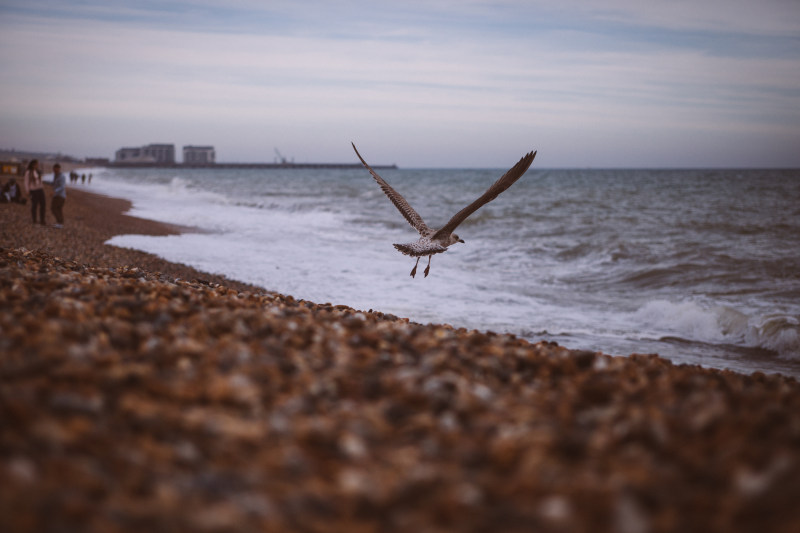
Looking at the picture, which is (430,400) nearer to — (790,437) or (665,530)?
(665,530)

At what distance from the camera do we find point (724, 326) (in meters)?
11.1

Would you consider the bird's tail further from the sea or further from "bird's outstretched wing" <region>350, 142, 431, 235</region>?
the sea

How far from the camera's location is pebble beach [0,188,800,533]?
2.54 metres

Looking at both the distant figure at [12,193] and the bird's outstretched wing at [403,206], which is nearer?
the bird's outstretched wing at [403,206]

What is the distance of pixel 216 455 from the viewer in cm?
284

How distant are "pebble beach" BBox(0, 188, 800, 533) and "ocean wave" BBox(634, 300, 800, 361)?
21.2 feet

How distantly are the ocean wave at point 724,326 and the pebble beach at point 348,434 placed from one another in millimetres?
6454

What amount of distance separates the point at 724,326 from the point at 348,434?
10.2 meters

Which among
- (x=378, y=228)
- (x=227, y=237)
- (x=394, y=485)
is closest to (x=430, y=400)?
(x=394, y=485)

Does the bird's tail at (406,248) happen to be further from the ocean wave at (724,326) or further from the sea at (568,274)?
the ocean wave at (724,326)

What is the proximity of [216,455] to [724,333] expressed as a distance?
1059cm

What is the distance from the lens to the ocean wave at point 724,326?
1027 cm

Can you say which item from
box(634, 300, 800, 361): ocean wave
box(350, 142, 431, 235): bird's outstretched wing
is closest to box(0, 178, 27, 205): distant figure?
box(350, 142, 431, 235): bird's outstretched wing

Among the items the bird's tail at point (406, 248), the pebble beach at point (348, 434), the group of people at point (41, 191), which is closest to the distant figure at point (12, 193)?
the group of people at point (41, 191)
